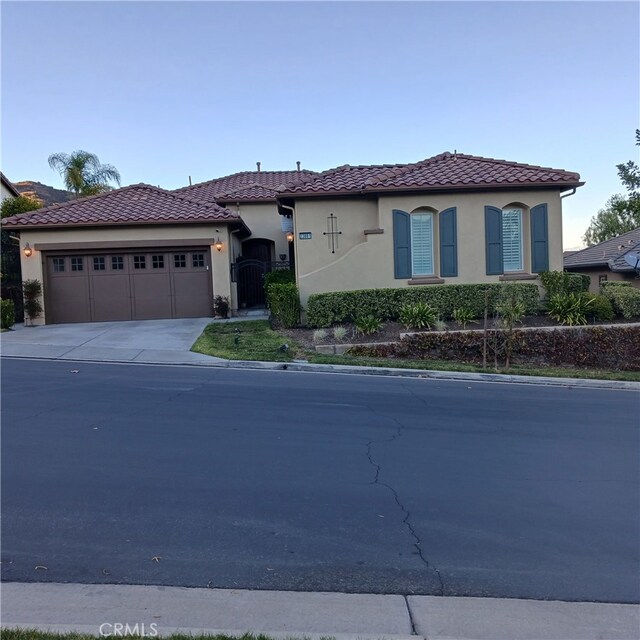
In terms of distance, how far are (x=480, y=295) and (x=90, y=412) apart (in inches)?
479

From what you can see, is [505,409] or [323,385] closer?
[505,409]

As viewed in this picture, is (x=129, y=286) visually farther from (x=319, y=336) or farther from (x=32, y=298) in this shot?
(x=319, y=336)

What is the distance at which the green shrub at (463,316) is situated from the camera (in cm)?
1689

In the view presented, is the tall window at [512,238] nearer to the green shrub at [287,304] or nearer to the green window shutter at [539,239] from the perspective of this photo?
the green window shutter at [539,239]

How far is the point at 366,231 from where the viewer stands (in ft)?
61.5

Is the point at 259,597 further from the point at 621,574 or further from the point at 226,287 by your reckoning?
the point at 226,287

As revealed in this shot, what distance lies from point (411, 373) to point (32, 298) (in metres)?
14.2

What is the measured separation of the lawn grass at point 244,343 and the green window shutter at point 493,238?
7.25 m

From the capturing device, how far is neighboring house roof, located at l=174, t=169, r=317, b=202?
27663 mm

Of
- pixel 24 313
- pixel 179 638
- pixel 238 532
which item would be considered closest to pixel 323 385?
pixel 238 532

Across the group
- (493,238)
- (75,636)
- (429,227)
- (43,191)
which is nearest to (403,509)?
(75,636)

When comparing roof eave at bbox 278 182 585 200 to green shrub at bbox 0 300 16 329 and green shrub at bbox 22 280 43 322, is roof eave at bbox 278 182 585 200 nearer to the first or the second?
green shrub at bbox 22 280 43 322

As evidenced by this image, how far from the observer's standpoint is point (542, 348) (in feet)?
51.5

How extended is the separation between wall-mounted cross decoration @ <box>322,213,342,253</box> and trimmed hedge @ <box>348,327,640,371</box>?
5174 millimetres
